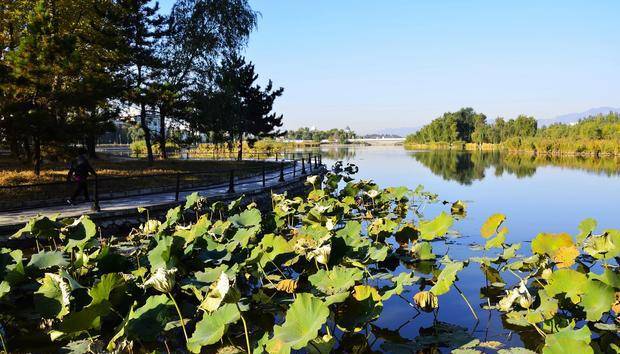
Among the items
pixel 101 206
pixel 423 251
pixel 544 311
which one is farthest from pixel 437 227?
pixel 101 206

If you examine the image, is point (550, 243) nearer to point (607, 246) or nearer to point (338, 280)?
point (607, 246)

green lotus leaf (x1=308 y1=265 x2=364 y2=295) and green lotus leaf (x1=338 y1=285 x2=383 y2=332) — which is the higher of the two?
green lotus leaf (x1=308 y1=265 x2=364 y2=295)

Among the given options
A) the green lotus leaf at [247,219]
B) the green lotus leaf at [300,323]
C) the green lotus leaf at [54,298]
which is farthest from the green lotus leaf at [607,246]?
the green lotus leaf at [54,298]

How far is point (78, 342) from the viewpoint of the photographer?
12.4ft

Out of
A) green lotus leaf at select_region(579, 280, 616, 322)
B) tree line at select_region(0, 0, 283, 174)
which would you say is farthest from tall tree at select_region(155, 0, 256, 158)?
green lotus leaf at select_region(579, 280, 616, 322)

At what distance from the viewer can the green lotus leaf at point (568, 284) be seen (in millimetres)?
4047

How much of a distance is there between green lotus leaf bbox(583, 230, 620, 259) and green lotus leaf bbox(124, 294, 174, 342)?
15.9 ft

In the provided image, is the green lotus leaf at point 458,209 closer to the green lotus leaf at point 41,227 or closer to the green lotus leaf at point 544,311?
the green lotus leaf at point 544,311

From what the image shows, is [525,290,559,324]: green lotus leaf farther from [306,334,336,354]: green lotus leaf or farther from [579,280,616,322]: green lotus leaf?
[306,334,336,354]: green lotus leaf

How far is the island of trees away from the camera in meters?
58.3

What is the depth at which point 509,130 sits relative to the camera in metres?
86.5

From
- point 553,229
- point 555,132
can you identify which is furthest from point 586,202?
point 555,132

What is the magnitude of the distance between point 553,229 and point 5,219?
44.8ft

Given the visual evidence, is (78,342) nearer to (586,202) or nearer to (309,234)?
(309,234)
